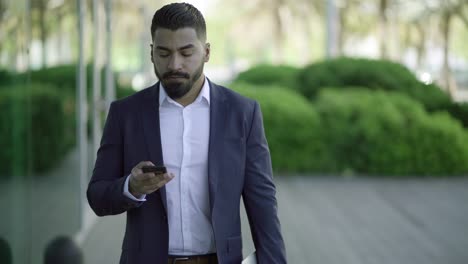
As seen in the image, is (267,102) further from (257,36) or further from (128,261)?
(257,36)

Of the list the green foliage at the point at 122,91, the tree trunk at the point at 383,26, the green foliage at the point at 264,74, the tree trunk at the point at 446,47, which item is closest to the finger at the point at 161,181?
the green foliage at the point at 122,91

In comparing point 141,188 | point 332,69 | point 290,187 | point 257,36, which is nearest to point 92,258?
point 290,187

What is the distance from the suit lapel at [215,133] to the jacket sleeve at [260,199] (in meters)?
0.10

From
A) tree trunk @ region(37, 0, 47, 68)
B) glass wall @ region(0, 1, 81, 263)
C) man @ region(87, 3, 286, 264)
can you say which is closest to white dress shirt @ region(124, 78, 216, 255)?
man @ region(87, 3, 286, 264)

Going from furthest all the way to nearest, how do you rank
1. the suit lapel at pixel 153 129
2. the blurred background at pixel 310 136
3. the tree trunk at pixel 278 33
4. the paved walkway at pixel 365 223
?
1. the tree trunk at pixel 278 33
2. the paved walkway at pixel 365 223
3. the blurred background at pixel 310 136
4. the suit lapel at pixel 153 129

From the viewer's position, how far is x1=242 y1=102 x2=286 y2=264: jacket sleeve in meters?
2.29

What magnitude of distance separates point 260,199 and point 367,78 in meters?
11.4

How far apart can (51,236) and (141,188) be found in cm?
358

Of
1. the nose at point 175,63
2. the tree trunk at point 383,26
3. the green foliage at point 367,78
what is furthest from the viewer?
the tree trunk at point 383,26

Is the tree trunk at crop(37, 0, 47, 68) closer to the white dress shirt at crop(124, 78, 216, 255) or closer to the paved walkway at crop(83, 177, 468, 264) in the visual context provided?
the paved walkway at crop(83, 177, 468, 264)

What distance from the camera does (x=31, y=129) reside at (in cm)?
461

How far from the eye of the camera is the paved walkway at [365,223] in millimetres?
6891

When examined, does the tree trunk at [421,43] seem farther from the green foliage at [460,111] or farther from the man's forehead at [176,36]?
the man's forehead at [176,36]

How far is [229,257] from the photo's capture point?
2.24 m
